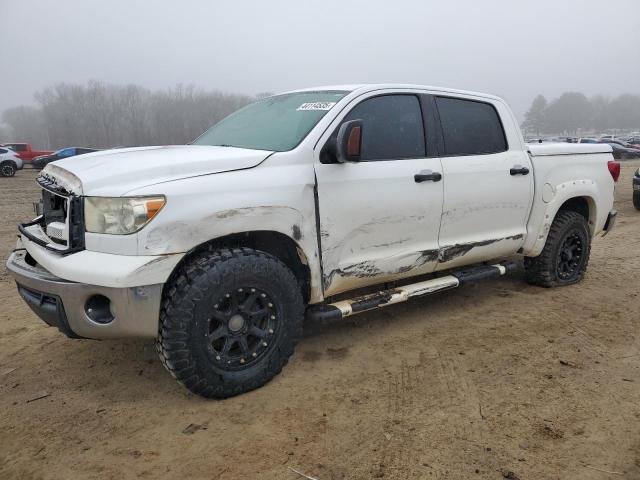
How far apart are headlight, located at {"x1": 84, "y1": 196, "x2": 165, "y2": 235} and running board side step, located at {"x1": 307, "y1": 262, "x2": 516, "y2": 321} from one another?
1.28 meters

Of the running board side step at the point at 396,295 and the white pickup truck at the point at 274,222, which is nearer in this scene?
the white pickup truck at the point at 274,222

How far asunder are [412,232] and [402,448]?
1625 mm

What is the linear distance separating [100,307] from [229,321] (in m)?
0.69

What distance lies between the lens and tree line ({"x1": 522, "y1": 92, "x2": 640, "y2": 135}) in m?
132

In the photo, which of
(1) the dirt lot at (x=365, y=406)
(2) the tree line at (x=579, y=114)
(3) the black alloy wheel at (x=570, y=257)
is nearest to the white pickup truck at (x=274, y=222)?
(1) the dirt lot at (x=365, y=406)

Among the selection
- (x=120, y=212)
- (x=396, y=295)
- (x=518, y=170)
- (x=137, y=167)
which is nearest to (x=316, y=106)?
(x=137, y=167)

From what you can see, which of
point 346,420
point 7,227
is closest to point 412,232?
point 346,420

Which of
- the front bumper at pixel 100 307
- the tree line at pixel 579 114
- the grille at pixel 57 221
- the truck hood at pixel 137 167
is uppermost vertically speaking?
the tree line at pixel 579 114

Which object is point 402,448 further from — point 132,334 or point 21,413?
point 21,413

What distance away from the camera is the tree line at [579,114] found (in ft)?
432

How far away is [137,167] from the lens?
2910mm

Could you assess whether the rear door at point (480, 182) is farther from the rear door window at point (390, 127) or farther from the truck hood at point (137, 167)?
the truck hood at point (137, 167)

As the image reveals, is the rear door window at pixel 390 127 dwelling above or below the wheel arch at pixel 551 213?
above

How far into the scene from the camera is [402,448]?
262cm
